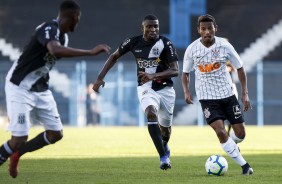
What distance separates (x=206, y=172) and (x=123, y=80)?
2501 cm

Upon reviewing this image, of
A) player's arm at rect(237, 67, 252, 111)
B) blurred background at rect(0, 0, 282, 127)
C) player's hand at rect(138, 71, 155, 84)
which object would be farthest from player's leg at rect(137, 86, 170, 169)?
blurred background at rect(0, 0, 282, 127)

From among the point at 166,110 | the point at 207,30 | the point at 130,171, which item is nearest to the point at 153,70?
the point at 166,110

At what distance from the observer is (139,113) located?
3753 cm

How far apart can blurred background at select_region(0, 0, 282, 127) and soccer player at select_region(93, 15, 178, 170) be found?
76.1 feet

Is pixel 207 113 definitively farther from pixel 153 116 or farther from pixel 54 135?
pixel 54 135

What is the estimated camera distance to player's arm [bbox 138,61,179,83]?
12891 millimetres

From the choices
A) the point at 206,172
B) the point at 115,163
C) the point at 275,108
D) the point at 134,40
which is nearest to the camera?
the point at 206,172

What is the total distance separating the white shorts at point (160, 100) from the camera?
524 inches

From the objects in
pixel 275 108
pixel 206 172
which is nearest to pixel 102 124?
pixel 275 108

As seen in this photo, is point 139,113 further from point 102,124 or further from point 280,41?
point 280,41

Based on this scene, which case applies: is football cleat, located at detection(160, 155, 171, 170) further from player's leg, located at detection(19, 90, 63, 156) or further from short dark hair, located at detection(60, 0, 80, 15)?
short dark hair, located at detection(60, 0, 80, 15)

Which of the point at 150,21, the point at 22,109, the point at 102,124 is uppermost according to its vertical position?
the point at 150,21

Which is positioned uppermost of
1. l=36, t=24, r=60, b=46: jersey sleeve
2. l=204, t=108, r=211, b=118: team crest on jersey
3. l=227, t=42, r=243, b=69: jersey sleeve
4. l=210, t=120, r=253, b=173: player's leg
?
l=36, t=24, r=60, b=46: jersey sleeve

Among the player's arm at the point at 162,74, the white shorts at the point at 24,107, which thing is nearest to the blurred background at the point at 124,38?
the player's arm at the point at 162,74
